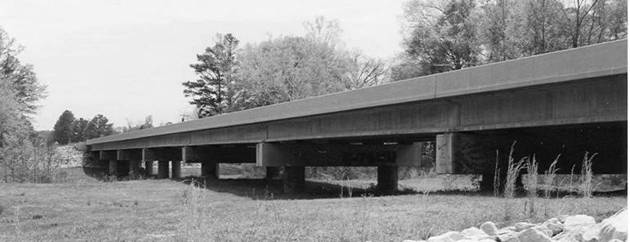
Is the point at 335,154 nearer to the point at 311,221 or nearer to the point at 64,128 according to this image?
the point at 311,221

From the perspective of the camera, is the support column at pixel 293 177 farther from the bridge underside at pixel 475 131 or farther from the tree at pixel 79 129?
the tree at pixel 79 129

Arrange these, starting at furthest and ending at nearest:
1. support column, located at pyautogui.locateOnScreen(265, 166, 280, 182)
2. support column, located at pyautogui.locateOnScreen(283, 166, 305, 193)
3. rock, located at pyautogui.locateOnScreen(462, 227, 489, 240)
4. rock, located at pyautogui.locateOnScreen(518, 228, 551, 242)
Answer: support column, located at pyautogui.locateOnScreen(265, 166, 280, 182), support column, located at pyautogui.locateOnScreen(283, 166, 305, 193), rock, located at pyautogui.locateOnScreen(462, 227, 489, 240), rock, located at pyautogui.locateOnScreen(518, 228, 551, 242)

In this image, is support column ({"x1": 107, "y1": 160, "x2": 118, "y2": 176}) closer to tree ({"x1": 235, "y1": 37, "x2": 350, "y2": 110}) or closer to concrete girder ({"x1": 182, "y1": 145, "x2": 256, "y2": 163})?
tree ({"x1": 235, "y1": 37, "x2": 350, "y2": 110})

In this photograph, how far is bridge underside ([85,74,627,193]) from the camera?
42.4 feet

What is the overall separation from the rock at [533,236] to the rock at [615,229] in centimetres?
47

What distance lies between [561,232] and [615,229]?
4.30 ft

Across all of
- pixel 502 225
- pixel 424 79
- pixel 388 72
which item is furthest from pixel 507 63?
pixel 388 72

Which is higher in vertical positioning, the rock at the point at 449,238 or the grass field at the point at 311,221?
the rock at the point at 449,238

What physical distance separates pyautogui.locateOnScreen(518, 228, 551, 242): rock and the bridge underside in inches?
288

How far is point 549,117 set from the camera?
13422 mm

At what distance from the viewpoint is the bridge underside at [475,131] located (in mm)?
12934

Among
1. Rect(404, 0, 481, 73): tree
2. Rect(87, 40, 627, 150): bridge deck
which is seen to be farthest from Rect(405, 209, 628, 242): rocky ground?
Rect(404, 0, 481, 73): tree

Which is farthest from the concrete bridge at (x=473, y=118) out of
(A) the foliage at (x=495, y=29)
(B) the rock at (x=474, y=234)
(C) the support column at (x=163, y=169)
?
(C) the support column at (x=163, y=169)

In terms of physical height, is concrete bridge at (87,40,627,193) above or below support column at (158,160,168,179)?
above
